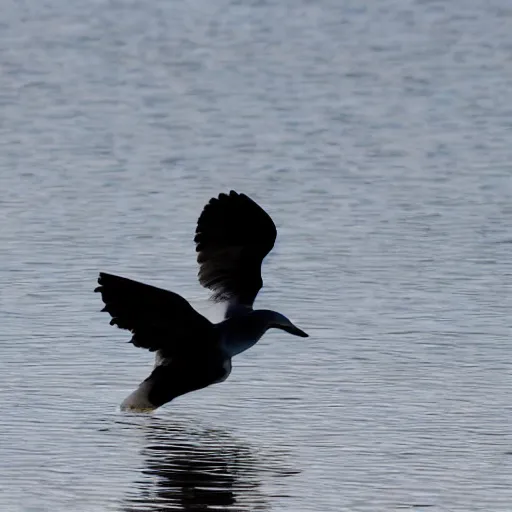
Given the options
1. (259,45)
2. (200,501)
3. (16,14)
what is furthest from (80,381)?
(16,14)

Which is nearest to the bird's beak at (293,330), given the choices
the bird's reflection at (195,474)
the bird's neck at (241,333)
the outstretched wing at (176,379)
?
the bird's neck at (241,333)

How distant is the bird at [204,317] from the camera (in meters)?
8.28

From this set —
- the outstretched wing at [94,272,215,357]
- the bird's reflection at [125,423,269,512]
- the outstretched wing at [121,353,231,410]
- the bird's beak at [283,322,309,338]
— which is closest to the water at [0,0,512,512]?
the bird's reflection at [125,423,269,512]

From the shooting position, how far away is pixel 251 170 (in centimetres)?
1380

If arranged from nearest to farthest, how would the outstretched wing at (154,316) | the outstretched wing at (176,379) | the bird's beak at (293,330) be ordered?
1. the outstretched wing at (154,316)
2. the outstretched wing at (176,379)
3. the bird's beak at (293,330)

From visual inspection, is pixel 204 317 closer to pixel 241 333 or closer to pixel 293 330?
pixel 241 333

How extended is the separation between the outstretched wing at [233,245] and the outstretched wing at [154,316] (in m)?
0.52

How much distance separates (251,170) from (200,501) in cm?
647

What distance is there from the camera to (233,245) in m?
9.07

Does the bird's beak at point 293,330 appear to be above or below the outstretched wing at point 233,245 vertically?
below

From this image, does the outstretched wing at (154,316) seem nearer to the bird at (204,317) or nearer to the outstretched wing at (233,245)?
the bird at (204,317)

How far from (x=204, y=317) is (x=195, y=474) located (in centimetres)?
89

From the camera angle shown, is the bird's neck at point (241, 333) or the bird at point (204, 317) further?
the bird's neck at point (241, 333)

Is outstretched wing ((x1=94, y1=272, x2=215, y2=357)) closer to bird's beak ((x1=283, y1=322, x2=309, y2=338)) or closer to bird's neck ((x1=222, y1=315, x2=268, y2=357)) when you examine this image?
bird's neck ((x1=222, y1=315, x2=268, y2=357))
